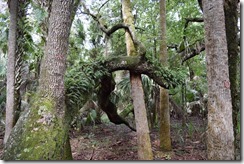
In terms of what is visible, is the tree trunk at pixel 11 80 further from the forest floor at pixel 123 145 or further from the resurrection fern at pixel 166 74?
the resurrection fern at pixel 166 74

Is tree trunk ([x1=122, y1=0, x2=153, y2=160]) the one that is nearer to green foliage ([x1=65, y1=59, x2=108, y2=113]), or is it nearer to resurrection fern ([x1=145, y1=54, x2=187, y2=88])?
resurrection fern ([x1=145, y1=54, x2=187, y2=88])

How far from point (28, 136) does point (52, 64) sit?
38.7 inches

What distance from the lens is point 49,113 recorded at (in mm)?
3170

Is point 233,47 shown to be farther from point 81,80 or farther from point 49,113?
point 49,113

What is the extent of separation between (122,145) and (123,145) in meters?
0.03

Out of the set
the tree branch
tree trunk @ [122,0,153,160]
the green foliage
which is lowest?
tree trunk @ [122,0,153,160]

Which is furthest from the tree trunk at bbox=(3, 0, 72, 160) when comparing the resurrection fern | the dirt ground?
the dirt ground

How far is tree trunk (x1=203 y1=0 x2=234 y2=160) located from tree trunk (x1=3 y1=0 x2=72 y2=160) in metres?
1.96

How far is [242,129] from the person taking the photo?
364 cm

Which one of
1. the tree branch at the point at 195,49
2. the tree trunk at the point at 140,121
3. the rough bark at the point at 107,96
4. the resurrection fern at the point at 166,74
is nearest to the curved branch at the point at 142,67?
the resurrection fern at the point at 166,74

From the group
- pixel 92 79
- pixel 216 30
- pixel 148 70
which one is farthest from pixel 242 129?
pixel 92 79

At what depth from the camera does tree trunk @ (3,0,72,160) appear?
9.82 feet

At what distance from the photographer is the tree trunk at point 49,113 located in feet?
9.82

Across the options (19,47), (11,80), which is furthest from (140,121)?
(19,47)
